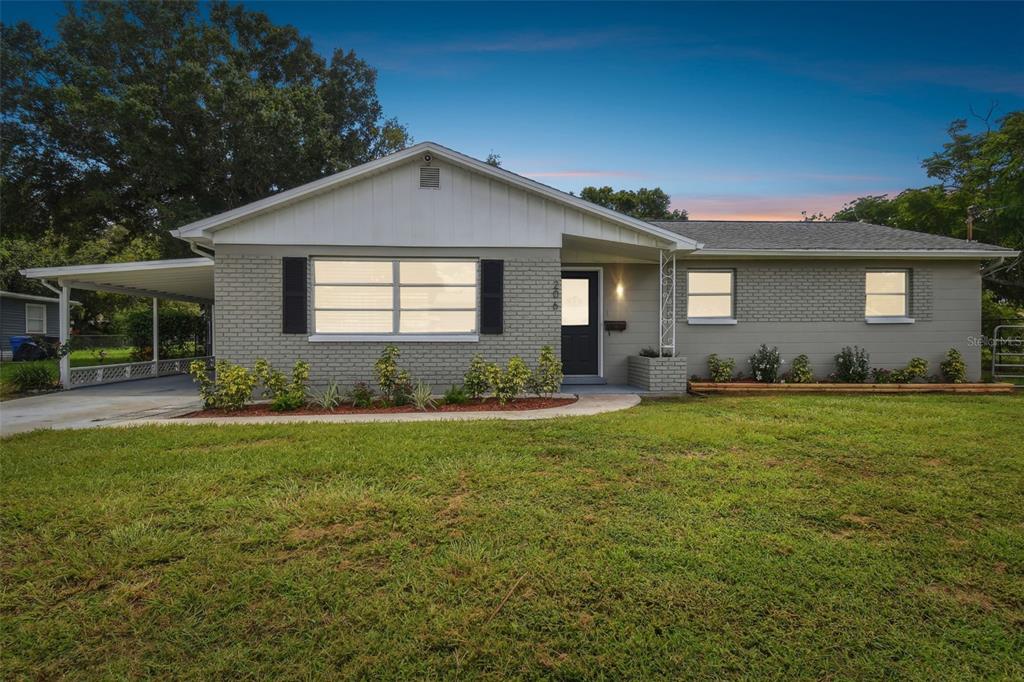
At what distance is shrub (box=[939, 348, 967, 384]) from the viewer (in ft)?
35.7

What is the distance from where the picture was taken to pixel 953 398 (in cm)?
903

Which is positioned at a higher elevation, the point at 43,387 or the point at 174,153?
the point at 174,153

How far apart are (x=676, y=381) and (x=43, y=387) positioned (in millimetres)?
13519

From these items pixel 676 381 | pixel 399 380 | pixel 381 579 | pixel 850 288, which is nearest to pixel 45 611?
pixel 381 579

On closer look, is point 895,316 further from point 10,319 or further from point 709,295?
point 10,319

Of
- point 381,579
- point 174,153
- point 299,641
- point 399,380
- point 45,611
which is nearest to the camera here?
point 299,641

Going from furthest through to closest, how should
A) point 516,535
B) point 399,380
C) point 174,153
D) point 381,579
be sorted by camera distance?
point 174,153, point 399,380, point 516,535, point 381,579

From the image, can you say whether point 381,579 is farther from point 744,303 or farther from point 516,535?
point 744,303

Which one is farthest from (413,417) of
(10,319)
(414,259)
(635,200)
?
(635,200)

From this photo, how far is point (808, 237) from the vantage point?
1195cm

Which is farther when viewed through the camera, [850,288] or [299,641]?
[850,288]

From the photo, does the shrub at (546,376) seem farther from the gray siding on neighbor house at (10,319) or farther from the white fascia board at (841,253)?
the gray siding on neighbor house at (10,319)

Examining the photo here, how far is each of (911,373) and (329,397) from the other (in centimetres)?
1188

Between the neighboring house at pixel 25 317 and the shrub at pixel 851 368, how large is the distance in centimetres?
3076
